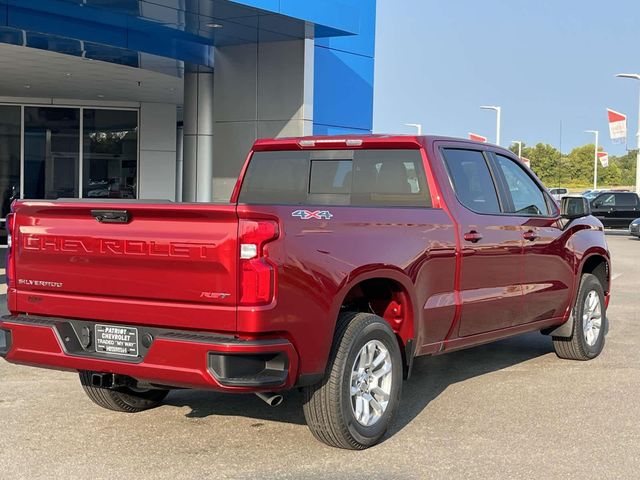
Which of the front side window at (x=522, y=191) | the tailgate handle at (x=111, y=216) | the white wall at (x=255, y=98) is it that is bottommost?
the tailgate handle at (x=111, y=216)

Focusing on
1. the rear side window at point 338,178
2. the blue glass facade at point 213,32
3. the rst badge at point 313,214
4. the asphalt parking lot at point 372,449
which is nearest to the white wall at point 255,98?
the blue glass facade at point 213,32

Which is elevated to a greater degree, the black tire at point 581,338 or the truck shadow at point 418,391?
the black tire at point 581,338

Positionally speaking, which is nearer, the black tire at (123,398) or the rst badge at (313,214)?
the rst badge at (313,214)

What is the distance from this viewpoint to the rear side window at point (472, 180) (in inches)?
261

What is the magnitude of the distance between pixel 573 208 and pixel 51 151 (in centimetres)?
2025

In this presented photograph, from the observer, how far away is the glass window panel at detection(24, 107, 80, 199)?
25281mm

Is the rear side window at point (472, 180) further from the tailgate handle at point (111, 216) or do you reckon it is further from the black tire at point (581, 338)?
the tailgate handle at point (111, 216)

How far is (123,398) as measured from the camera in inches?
247

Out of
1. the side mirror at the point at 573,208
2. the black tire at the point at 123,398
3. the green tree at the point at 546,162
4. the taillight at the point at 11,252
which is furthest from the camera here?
the green tree at the point at 546,162

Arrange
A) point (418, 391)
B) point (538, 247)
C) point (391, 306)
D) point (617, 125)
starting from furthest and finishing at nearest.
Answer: point (617, 125) < point (538, 247) < point (418, 391) < point (391, 306)

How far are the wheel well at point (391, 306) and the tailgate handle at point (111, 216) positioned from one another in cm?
155

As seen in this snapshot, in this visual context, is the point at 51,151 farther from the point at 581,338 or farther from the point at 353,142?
the point at 353,142

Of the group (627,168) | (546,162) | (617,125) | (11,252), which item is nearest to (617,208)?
(617,125)

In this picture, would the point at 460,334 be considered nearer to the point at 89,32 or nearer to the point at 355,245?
the point at 355,245
